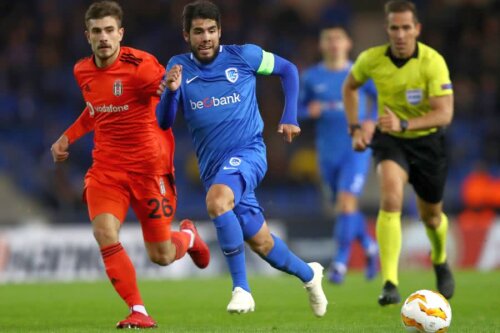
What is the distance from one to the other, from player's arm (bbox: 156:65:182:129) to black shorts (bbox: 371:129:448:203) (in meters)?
2.31

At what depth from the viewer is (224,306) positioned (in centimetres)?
994

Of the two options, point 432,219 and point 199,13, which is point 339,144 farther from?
point 199,13

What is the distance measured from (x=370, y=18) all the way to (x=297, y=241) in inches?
293

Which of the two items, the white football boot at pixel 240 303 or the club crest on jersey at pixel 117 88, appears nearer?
the white football boot at pixel 240 303

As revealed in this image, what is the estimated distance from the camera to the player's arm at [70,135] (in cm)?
816

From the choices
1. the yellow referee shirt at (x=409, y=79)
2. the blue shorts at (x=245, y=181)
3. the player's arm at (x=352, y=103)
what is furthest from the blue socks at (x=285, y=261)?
the yellow referee shirt at (x=409, y=79)

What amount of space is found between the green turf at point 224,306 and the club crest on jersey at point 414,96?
1722 millimetres

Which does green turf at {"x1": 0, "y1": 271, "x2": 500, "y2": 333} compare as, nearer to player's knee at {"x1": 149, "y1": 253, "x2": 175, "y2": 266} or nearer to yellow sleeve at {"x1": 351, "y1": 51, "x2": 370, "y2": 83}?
player's knee at {"x1": 149, "y1": 253, "x2": 175, "y2": 266}

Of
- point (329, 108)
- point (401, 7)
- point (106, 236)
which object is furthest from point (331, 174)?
point (106, 236)

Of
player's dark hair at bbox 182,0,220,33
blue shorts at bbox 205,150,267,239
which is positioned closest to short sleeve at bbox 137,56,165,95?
player's dark hair at bbox 182,0,220,33

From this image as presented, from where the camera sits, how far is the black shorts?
30.4 feet

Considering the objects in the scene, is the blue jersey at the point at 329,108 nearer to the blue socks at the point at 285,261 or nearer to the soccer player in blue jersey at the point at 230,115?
the soccer player in blue jersey at the point at 230,115

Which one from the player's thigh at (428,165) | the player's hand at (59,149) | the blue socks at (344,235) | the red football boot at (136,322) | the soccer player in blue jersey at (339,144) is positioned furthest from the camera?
the soccer player in blue jersey at (339,144)

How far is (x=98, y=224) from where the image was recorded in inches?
306
